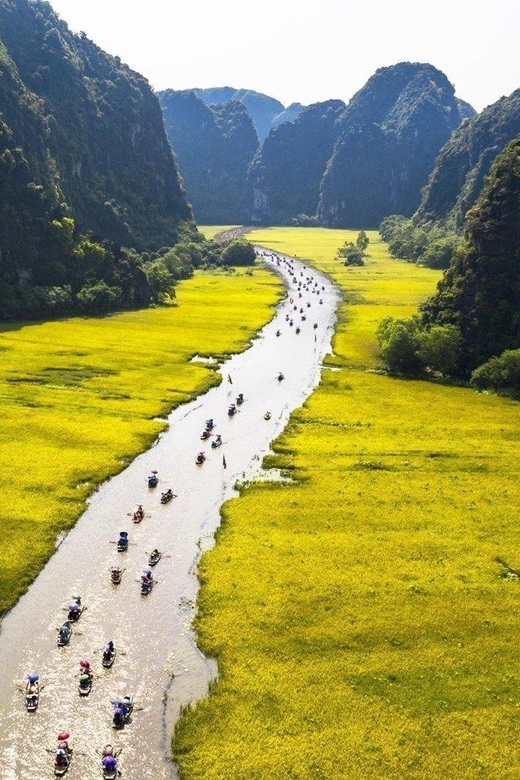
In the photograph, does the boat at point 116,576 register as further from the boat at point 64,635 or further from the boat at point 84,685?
the boat at point 84,685

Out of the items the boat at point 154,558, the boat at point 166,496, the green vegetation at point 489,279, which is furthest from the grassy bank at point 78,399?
the green vegetation at point 489,279

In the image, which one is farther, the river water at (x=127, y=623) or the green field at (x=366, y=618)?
the river water at (x=127, y=623)

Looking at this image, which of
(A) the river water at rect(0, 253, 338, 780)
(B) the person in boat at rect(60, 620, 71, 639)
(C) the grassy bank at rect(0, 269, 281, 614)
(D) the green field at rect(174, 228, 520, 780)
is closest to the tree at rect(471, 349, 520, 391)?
(D) the green field at rect(174, 228, 520, 780)

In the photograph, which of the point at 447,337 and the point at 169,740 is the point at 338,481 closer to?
the point at 169,740

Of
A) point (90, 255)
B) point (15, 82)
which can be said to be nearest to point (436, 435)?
point (90, 255)

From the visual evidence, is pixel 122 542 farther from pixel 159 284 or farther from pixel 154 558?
pixel 159 284

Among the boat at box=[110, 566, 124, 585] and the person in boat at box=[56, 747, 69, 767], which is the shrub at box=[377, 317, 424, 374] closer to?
the boat at box=[110, 566, 124, 585]
